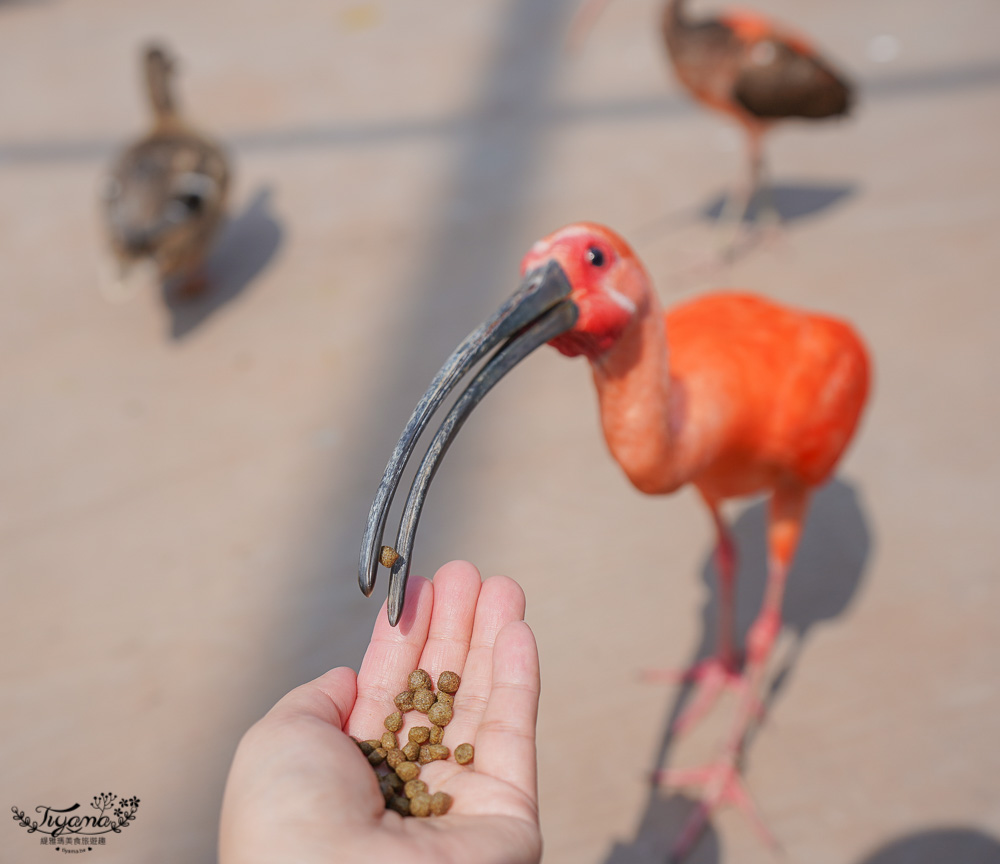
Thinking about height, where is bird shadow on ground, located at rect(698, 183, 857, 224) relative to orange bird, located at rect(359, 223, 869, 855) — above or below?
above

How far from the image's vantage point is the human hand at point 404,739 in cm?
183

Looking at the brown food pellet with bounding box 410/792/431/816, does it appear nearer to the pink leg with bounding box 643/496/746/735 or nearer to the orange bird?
the orange bird

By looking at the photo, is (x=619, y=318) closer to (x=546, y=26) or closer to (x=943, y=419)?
(x=943, y=419)

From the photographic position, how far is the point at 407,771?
218cm

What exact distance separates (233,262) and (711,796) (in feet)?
15.8

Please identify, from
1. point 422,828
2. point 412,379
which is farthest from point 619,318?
point 412,379

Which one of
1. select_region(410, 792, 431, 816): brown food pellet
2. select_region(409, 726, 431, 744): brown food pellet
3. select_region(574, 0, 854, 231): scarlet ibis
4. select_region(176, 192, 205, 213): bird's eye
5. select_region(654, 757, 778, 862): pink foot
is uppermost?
select_region(574, 0, 854, 231): scarlet ibis

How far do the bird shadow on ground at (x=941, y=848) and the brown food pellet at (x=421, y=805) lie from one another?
1.87 meters

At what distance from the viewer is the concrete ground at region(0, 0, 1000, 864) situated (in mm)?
3512

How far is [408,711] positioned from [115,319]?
178 inches

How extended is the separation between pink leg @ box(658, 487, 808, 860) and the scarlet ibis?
3.14 m

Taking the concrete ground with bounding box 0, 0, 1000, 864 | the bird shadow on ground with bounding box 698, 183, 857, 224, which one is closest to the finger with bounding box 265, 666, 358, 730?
the concrete ground with bounding box 0, 0, 1000, 864

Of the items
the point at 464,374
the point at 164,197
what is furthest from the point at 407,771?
the point at 164,197

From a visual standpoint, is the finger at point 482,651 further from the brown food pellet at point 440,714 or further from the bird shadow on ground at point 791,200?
the bird shadow on ground at point 791,200
